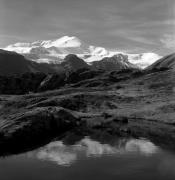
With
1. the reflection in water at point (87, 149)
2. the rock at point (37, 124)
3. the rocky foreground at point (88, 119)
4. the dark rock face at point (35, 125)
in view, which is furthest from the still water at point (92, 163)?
the rock at point (37, 124)

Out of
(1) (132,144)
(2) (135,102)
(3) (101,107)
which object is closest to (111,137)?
(1) (132,144)

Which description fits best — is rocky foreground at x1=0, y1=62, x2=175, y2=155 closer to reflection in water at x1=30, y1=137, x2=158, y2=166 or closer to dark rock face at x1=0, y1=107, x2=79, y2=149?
dark rock face at x1=0, y1=107, x2=79, y2=149

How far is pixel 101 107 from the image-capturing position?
17650 cm

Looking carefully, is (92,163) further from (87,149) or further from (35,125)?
(35,125)

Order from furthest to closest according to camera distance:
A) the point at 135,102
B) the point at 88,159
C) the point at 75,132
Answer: the point at 135,102 < the point at 75,132 < the point at 88,159

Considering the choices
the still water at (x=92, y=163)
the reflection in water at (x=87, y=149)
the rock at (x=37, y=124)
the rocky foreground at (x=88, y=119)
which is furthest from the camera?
the rocky foreground at (x=88, y=119)

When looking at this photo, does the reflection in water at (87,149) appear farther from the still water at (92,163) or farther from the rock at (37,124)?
the rock at (37,124)

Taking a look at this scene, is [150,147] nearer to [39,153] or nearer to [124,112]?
[39,153]

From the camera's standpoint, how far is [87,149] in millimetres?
90875

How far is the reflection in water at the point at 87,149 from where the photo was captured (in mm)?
81438

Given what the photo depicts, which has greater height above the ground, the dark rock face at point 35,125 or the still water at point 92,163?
the dark rock face at point 35,125

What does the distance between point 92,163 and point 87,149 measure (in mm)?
14677

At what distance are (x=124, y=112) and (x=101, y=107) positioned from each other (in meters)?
16.7

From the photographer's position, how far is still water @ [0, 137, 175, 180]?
66.4 meters
